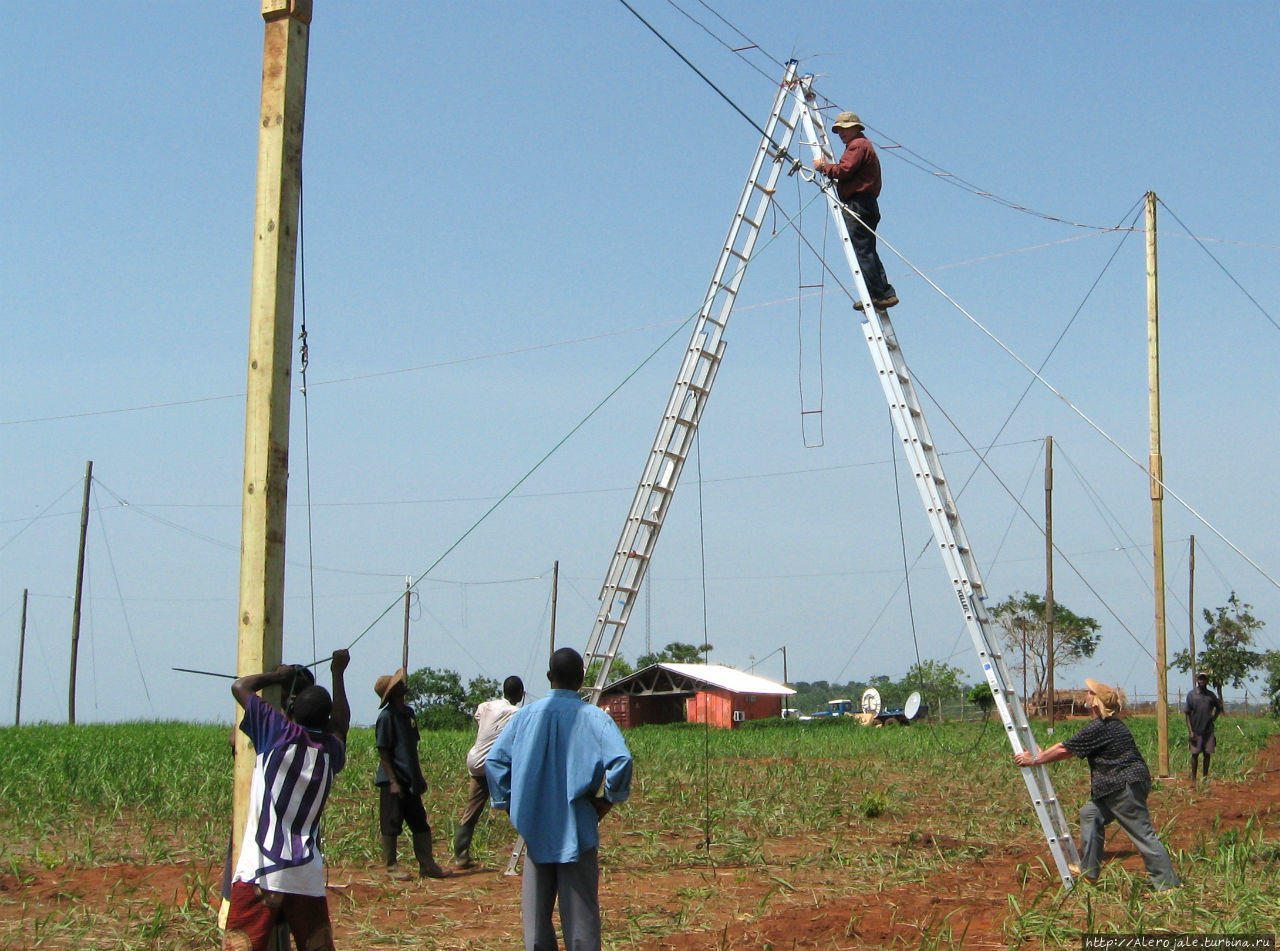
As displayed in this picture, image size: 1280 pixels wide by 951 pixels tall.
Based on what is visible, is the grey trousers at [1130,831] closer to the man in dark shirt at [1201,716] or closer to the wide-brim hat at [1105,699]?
the wide-brim hat at [1105,699]

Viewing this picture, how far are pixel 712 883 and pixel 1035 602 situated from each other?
7023 cm

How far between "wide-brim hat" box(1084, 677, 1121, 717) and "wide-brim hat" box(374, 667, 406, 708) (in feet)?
18.8

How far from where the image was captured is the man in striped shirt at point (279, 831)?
18.7 feet

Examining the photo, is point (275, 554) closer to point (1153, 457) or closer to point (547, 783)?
point (547, 783)

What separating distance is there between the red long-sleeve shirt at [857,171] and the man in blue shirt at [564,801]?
5.76 m

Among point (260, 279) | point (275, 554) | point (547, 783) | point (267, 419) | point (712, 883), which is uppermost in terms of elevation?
point (260, 279)

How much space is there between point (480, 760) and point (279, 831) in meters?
5.68

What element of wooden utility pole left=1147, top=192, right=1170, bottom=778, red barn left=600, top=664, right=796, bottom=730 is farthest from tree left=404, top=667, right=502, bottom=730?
wooden utility pole left=1147, top=192, right=1170, bottom=778

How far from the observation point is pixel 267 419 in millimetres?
6457

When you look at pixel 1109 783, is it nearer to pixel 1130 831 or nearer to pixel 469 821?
pixel 1130 831

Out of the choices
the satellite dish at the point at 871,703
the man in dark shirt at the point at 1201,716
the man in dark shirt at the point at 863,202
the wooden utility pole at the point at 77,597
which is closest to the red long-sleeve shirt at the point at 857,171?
the man in dark shirt at the point at 863,202

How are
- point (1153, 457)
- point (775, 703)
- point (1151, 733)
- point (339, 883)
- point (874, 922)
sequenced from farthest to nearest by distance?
point (775, 703) → point (1151, 733) → point (1153, 457) → point (339, 883) → point (874, 922)

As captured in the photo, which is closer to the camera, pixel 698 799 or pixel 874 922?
pixel 874 922

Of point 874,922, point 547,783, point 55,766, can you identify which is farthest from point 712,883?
point 55,766
